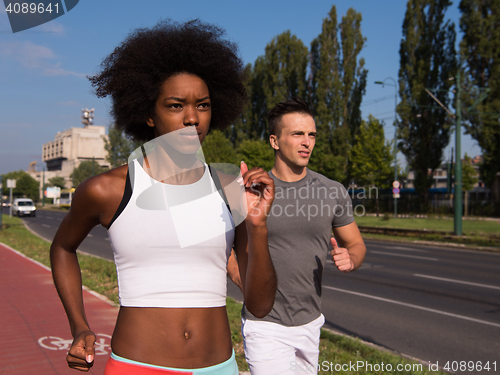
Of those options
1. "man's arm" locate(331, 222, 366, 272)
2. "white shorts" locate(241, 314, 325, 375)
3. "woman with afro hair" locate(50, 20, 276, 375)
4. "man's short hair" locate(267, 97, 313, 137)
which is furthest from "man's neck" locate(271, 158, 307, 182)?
"woman with afro hair" locate(50, 20, 276, 375)

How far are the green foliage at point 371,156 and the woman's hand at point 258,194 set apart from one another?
110ft

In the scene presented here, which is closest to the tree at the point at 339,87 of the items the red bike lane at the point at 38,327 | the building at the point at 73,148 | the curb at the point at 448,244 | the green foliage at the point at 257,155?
the green foliage at the point at 257,155

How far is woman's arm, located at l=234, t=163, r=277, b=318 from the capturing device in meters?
1.45

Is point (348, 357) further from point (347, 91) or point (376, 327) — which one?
point (347, 91)

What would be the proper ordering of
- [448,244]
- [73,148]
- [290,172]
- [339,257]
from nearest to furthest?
1. [339,257]
2. [290,172]
3. [448,244]
4. [73,148]

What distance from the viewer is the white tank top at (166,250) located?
1.50 metres

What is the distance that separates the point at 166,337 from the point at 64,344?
13.3ft

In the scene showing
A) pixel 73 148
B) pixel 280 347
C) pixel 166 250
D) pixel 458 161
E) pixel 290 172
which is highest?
pixel 73 148

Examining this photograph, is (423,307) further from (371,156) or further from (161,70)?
(371,156)

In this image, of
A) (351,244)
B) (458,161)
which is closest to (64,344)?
(351,244)

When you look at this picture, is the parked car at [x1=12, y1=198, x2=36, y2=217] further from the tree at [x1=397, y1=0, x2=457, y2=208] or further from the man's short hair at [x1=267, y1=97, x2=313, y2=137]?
the man's short hair at [x1=267, y1=97, x2=313, y2=137]

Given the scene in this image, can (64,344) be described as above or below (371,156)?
below

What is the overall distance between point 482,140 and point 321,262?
34.0 metres

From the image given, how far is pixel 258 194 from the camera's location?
150 cm
